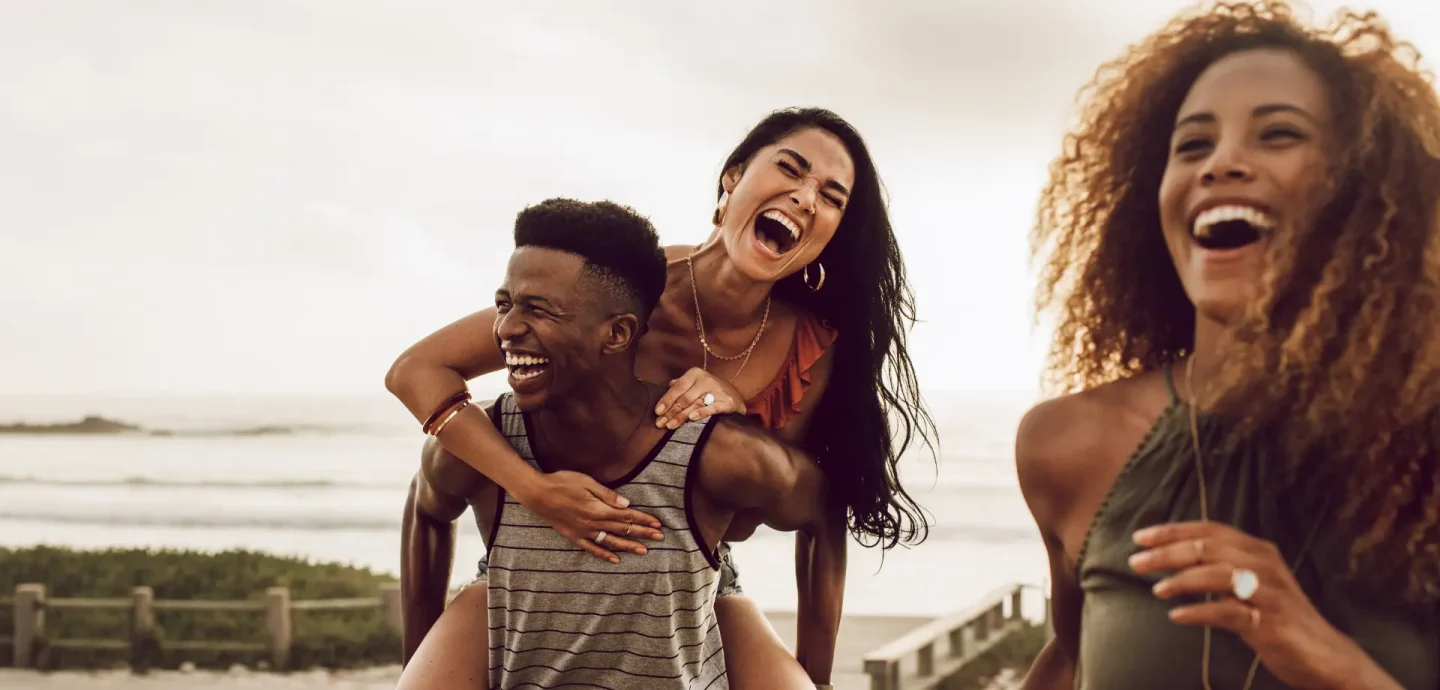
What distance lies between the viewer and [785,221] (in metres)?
2.77

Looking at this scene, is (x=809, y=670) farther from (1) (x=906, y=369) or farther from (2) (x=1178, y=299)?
(2) (x=1178, y=299)

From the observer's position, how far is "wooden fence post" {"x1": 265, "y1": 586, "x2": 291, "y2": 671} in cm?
1132


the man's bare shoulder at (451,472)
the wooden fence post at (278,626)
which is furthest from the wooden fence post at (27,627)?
the man's bare shoulder at (451,472)

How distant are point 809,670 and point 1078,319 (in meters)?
1.32

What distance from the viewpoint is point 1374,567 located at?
1.46m

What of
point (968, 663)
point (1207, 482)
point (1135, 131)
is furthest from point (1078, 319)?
point (968, 663)

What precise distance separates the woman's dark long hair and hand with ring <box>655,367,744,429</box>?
0.48 meters

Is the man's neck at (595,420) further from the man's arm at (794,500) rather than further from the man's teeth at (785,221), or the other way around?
the man's teeth at (785,221)

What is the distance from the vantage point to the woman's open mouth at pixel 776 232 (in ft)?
9.09

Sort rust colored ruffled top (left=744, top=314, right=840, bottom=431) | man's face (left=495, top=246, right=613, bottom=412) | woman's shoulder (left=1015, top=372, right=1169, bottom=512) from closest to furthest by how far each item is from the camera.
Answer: woman's shoulder (left=1015, top=372, right=1169, bottom=512), man's face (left=495, top=246, right=613, bottom=412), rust colored ruffled top (left=744, top=314, right=840, bottom=431)

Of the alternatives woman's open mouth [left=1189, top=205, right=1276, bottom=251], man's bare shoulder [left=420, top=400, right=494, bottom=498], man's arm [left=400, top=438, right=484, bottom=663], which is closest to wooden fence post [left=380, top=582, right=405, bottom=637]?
man's arm [left=400, top=438, right=484, bottom=663]

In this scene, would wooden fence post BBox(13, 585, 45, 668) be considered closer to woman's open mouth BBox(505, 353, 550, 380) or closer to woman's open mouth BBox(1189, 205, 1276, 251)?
woman's open mouth BBox(505, 353, 550, 380)

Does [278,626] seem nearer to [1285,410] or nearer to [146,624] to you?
[146,624]

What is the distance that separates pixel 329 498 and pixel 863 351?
1059 inches
